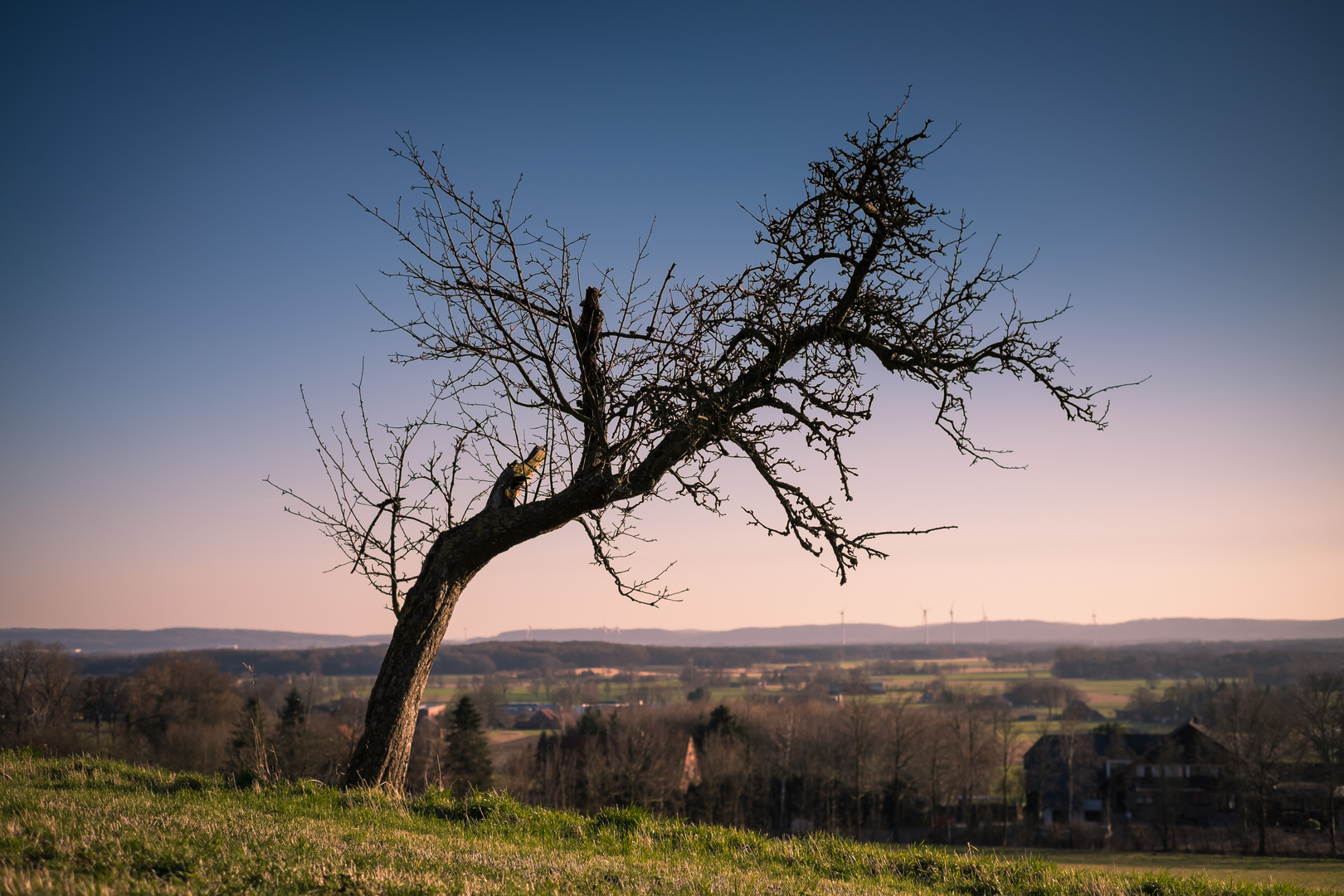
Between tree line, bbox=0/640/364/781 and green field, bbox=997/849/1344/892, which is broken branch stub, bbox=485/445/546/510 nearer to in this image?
tree line, bbox=0/640/364/781

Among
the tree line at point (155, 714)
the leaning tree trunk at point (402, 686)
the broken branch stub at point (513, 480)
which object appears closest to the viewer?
the leaning tree trunk at point (402, 686)

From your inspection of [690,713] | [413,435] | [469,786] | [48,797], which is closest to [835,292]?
[413,435]

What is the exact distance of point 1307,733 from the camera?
49.6 m

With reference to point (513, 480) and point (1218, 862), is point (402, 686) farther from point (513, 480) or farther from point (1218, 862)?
point (1218, 862)

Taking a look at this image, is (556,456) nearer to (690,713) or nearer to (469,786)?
(469,786)

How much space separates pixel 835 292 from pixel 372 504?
6.10 metres

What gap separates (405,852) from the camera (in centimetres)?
500

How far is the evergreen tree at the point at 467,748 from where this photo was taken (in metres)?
52.8

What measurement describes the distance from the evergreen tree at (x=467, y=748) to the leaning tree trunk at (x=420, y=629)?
4811cm

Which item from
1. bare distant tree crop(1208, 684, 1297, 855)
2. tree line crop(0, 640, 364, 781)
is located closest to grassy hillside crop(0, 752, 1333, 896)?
tree line crop(0, 640, 364, 781)

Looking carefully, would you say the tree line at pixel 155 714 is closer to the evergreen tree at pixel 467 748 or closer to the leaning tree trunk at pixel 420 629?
the evergreen tree at pixel 467 748

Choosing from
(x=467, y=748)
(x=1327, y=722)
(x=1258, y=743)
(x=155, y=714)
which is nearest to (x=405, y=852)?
(x=467, y=748)

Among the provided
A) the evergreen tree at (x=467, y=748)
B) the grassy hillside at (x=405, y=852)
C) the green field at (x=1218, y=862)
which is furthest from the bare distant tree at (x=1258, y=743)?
the grassy hillside at (x=405, y=852)

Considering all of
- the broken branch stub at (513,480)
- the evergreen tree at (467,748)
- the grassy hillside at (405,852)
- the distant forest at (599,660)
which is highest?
the broken branch stub at (513,480)
